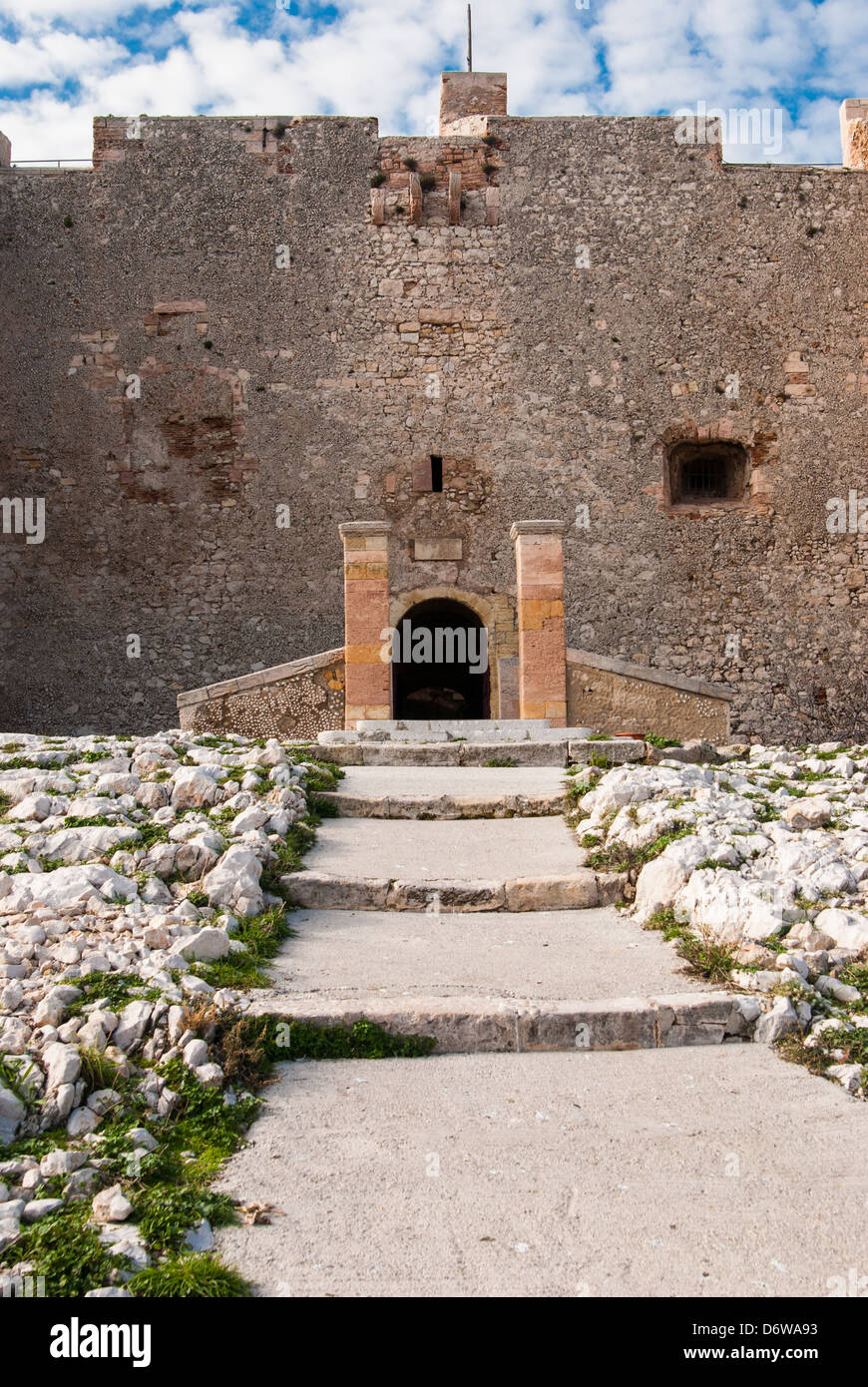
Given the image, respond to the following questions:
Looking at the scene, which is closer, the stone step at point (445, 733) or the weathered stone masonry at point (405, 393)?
the stone step at point (445, 733)

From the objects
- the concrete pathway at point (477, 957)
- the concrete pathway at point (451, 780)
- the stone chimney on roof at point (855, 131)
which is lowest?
the concrete pathway at point (477, 957)

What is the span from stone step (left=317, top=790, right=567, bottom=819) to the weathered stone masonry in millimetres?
7472

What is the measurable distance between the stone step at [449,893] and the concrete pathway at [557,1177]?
1515mm

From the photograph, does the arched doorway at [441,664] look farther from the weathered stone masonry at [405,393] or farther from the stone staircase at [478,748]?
the stone staircase at [478,748]

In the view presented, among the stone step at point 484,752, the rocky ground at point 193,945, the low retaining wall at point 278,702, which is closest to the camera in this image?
the rocky ground at point 193,945

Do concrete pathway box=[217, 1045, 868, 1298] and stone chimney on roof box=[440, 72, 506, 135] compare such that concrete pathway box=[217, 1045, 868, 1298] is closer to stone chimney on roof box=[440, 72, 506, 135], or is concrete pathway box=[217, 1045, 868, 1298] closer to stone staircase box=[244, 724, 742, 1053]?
stone staircase box=[244, 724, 742, 1053]

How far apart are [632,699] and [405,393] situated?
647cm

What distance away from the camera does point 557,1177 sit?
2.91m

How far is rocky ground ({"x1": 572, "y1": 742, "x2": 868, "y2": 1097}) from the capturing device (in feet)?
12.4

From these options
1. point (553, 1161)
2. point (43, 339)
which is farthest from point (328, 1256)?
point (43, 339)

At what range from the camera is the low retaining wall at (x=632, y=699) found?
396 inches

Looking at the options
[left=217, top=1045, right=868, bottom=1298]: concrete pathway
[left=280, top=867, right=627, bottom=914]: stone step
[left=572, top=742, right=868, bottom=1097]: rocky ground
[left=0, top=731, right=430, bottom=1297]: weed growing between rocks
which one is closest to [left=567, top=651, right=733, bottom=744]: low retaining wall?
[left=572, top=742, right=868, bottom=1097]: rocky ground

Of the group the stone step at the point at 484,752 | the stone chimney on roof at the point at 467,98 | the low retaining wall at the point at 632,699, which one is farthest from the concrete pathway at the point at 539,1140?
the stone chimney on roof at the point at 467,98

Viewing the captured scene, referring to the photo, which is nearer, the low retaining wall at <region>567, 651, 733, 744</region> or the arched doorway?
the low retaining wall at <region>567, 651, 733, 744</region>
